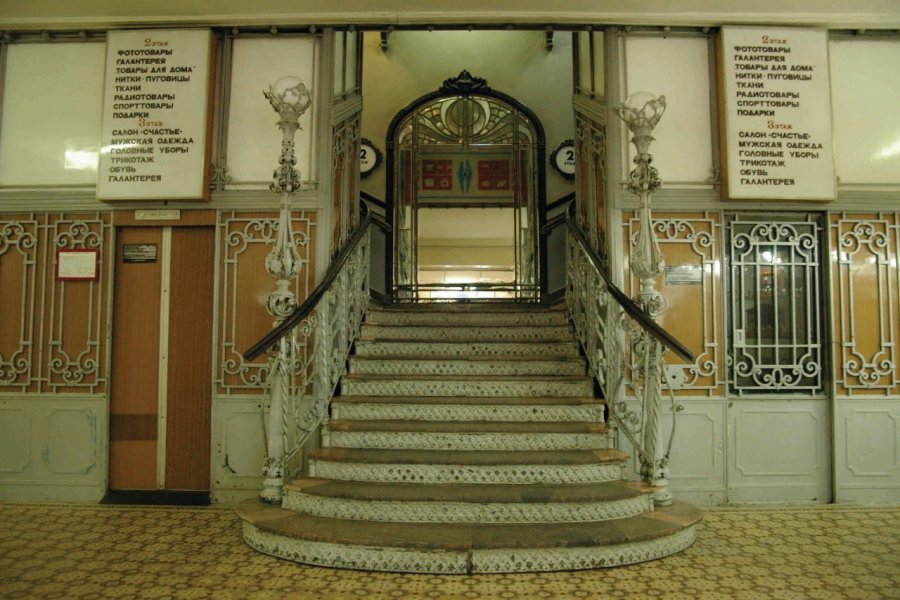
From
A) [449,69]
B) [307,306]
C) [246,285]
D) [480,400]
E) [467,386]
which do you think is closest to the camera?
[307,306]

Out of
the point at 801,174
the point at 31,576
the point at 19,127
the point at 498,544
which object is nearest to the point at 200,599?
the point at 31,576

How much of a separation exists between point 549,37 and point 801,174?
3698 millimetres

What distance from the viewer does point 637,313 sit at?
12.1ft

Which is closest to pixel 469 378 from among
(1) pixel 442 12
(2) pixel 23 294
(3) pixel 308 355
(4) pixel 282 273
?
(3) pixel 308 355

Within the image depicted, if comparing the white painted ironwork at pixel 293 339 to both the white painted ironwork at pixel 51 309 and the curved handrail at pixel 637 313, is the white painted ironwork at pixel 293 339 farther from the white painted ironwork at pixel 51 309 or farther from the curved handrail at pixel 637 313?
the curved handrail at pixel 637 313

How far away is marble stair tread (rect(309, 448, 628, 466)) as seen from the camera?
360 centimetres

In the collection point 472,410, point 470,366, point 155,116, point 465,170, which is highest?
point 465,170

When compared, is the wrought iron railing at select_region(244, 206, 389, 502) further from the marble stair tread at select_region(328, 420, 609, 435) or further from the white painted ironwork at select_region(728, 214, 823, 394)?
the white painted ironwork at select_region(728, 214, 823, 394)

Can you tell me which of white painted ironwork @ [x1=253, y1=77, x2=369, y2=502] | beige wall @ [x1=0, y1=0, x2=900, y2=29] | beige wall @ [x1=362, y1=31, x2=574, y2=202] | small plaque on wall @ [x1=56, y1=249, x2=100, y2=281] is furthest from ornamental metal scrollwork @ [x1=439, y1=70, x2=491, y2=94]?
small plaque on wall @ [x1=56, y1=249, x2=100, y2=281]

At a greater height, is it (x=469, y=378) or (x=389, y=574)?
(x=469, y=378)

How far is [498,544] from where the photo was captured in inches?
119

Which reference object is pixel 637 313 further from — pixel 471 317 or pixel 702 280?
pixel 471 317

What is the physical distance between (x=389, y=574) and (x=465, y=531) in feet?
1.53

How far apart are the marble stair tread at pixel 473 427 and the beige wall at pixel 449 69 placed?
13.2 feet
